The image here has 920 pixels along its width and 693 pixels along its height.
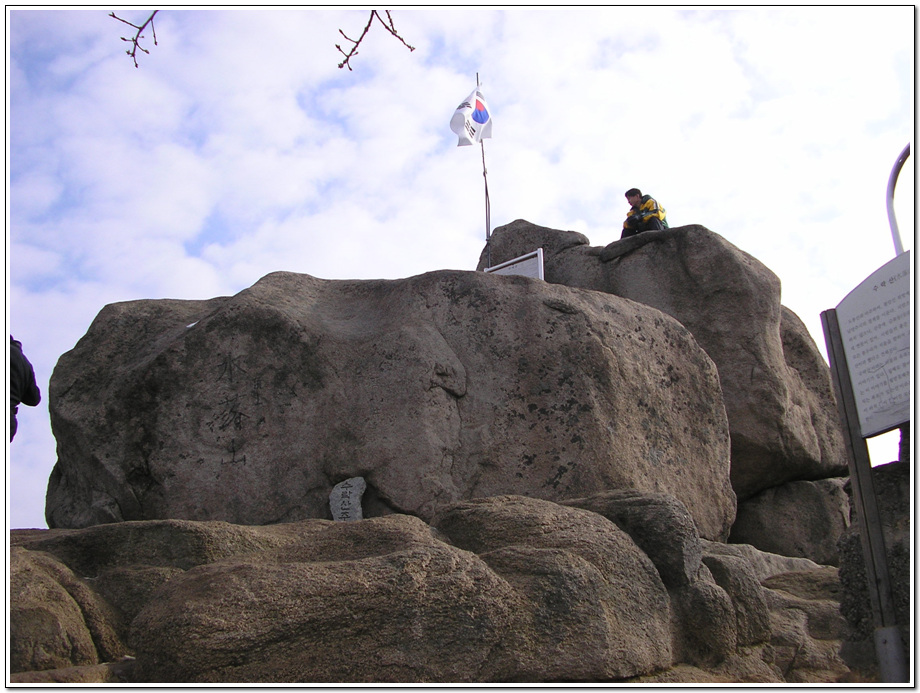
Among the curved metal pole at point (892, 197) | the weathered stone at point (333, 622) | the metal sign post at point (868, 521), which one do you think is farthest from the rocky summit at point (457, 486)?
the curved metal pole at point (892, 197)

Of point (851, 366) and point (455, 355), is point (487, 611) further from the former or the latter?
point (455, 355)

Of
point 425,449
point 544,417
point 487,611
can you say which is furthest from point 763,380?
point 487,611

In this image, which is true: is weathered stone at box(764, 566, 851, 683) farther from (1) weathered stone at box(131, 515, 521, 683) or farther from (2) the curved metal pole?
(2) the curved metal pole

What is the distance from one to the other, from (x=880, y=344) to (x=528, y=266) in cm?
556

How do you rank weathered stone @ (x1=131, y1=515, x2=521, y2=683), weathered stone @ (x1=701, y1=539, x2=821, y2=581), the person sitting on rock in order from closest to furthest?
1. weathered stone @ (x1=131, y1=515, x2=521, y2=683)
2. weathered stone @ (x1=701, y1=539, x2=821, y2=581)
3. the person sitting on rock

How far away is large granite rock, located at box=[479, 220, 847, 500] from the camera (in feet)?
28.0

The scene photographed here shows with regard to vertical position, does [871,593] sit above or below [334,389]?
below

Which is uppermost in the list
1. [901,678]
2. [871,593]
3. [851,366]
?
[851,366]

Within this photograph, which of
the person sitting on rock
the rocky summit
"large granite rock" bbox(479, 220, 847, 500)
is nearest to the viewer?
the rocky summit

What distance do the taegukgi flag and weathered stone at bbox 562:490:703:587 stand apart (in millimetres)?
8141

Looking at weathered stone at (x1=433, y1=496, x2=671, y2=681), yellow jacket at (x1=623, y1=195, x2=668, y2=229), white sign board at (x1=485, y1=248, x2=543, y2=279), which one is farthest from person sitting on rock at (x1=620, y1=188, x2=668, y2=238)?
weathered stone at (x1=433, y1=496, x2=671, y2=681)

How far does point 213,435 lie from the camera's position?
609 centimetres

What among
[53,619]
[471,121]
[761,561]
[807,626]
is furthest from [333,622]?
[471,121]

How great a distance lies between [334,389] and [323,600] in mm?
3193
